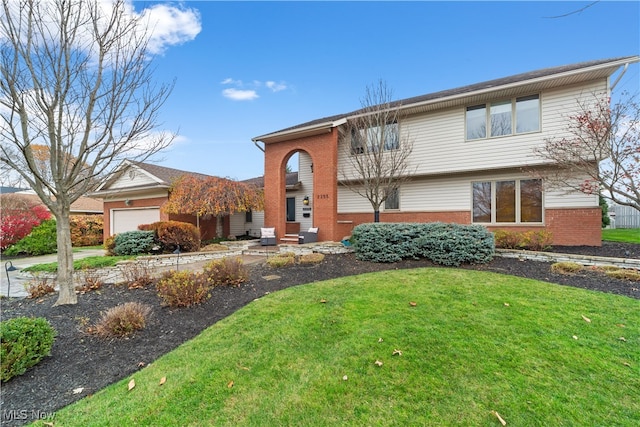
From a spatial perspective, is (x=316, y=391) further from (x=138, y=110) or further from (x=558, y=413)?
(x=138, y=110)

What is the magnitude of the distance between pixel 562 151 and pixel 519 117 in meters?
2.07

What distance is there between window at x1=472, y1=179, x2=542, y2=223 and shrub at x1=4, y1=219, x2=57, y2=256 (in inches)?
839

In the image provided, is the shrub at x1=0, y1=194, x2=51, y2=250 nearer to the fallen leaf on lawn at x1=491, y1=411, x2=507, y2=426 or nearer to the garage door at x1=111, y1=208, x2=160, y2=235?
the garage door at x1=111, y1=208, x2=160, y2=235

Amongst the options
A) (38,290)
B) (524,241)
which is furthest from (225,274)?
(524,241)

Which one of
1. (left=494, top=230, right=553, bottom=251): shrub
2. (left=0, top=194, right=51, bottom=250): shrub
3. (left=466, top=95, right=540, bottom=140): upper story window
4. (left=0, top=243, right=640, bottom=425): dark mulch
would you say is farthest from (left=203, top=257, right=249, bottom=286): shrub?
(left=0, top=194, right=51, bottom=250): shrub

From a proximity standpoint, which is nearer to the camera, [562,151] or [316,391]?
[316,391]

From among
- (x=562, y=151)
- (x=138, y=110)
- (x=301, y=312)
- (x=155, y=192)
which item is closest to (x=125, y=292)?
(x=138, y=110)

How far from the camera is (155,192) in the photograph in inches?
579

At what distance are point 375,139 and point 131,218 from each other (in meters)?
14.3

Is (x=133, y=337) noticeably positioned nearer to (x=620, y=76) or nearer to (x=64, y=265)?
(x=64, y=265)

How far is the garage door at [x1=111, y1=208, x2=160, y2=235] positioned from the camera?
14922 mm

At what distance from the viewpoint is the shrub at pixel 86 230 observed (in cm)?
1709

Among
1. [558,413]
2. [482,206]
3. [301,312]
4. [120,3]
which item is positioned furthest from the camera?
[482,206]

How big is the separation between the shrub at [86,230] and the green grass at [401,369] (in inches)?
724
